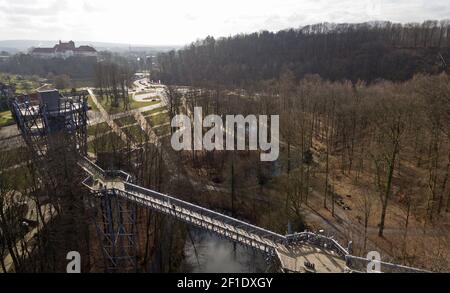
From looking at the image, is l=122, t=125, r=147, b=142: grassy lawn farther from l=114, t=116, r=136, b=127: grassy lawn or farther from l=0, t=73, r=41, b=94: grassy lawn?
l=0, t=73, r=41, b=94: grassy lawn

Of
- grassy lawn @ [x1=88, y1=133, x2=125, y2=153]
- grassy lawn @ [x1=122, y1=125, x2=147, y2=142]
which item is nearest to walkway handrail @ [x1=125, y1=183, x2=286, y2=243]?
grassy lawn @ [x1=122, y1=125, x2=147, y2=142]

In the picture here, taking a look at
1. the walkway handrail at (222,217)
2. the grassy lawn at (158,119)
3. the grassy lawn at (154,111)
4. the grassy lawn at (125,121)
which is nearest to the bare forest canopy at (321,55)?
the grassy lawn at (154,111)

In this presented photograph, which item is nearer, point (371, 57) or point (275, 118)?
point (275, 118)

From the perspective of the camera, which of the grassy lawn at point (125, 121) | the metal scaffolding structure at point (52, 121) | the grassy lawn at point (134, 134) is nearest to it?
the metal scaffolding structure at point (52, 121)

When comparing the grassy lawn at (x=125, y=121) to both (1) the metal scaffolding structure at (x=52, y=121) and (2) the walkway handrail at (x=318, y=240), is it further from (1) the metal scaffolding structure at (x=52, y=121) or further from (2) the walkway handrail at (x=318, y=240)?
(2) the walkway handrail at (x=318, y=240)

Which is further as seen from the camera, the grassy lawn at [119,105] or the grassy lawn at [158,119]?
the grassy lawn at [119,105]

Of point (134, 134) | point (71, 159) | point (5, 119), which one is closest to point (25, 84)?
point (5, 119)
